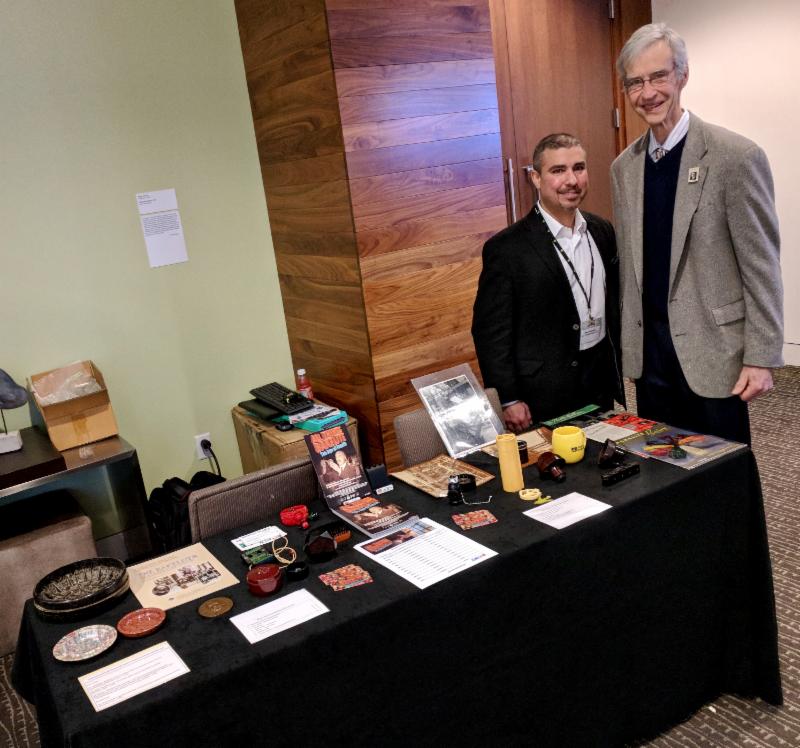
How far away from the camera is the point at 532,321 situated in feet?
8.24

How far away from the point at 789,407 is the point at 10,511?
384 centimetres

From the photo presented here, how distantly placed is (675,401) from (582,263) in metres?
0.53

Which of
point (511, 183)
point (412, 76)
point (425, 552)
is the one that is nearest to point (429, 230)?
point (412, 76)

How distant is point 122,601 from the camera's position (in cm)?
165

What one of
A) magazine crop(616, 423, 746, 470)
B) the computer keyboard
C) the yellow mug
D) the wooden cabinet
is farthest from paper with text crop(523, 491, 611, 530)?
the computer keyboard

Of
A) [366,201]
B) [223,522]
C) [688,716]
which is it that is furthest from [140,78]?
[688,716]

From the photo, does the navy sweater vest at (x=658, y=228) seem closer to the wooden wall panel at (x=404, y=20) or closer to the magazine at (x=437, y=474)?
the magazine at (x=437, y=474)

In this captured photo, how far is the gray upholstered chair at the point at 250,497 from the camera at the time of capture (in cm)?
195

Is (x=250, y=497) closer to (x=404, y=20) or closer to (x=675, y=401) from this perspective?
(x=675, y=401)

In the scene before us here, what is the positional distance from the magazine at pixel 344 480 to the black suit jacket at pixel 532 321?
0.72 m

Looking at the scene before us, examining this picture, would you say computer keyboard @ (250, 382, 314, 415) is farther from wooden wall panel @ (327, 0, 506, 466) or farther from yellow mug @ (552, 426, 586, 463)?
yellow mug @ (552, 426, 586, 463)

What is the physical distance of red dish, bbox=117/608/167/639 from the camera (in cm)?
151

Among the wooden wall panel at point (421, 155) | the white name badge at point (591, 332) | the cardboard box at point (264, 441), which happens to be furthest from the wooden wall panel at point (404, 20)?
the cardboard box at point (264, 441)

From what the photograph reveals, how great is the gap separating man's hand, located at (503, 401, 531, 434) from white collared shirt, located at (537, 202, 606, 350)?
279mm
